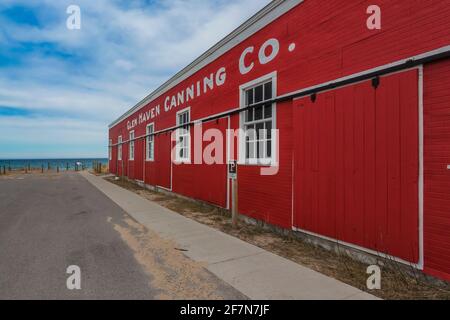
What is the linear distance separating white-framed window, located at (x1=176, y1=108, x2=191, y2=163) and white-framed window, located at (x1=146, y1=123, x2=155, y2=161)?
366cm

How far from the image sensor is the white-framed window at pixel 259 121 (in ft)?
20.3

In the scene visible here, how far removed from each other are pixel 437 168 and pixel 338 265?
1.87 metres

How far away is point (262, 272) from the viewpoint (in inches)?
147

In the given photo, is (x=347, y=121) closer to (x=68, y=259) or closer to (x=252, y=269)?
(x=252, y=269)

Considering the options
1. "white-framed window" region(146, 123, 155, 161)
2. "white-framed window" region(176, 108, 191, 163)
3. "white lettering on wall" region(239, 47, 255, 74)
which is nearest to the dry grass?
"white lettering on wall" region(239, 47, 255, 74)

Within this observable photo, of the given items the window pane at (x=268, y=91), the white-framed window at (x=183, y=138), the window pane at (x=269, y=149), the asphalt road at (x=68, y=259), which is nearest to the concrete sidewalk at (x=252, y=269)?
the asphalt road at (x=68, y=259)

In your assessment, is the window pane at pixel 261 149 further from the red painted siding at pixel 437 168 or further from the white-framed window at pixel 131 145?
the white-framed window at pixel 131 145

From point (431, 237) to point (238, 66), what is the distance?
18.8 feet

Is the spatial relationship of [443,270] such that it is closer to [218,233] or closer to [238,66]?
[218,233]

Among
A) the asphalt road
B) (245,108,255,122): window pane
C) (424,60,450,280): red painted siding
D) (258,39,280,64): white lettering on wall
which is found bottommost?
the asphalt road

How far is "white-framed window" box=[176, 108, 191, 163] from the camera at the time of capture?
1039 cm

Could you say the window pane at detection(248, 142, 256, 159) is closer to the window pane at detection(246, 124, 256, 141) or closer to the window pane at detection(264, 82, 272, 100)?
the window pane at detection(246, 124, 256, 141)

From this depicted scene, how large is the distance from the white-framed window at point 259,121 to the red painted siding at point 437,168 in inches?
119

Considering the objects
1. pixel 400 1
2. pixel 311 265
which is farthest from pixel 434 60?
pixel 311 265
